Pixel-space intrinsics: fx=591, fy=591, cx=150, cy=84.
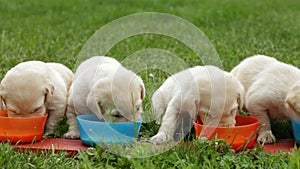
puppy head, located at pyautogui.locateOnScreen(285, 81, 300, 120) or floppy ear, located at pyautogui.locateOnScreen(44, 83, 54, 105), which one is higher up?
puppy head, located at pyautogui.locateOnScreen(285, 81, 300, 120)

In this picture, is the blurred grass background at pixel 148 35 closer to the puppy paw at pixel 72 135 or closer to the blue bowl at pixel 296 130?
the puppy paw at pixel 72 135

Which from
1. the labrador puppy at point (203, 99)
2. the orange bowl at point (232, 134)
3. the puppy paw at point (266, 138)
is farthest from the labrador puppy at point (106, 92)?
the puppy paw at point (266, 138)

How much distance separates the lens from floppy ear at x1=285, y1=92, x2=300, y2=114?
488 cm

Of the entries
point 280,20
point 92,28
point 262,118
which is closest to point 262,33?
point 280,20

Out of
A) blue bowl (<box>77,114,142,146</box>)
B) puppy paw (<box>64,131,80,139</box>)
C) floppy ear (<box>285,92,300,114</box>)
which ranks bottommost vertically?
puppy paw (<box>64,131,80,139</box>)

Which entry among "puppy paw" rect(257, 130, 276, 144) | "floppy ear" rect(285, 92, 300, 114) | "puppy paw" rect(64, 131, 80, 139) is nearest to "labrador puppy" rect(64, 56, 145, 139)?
"puppy paw" rect(64, 131, 80, 139)

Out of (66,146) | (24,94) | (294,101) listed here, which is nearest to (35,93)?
(24,94)

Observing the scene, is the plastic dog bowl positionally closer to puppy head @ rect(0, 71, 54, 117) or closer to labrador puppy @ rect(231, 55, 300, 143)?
puppy head @ rect(0, 71, 54, 117)

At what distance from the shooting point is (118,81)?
4723 millimetres

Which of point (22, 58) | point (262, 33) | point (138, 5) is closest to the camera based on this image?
point (22, 58)

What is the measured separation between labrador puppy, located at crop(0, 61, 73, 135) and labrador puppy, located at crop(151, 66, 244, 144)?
1046 millimetres

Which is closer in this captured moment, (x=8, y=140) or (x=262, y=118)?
(x=8, y=140)

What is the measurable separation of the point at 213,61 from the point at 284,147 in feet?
3.16

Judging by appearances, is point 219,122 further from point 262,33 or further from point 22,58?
point 262,33
